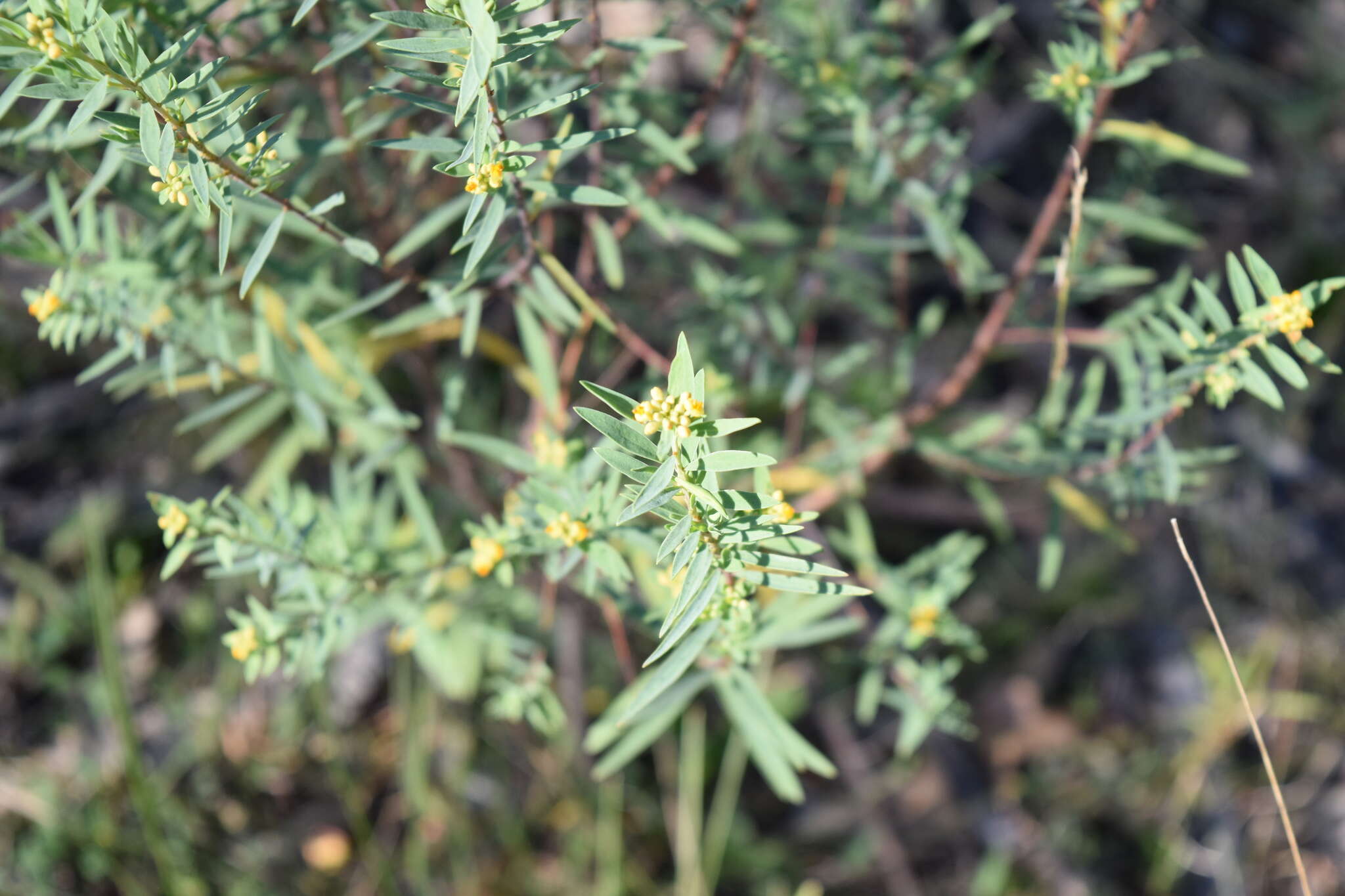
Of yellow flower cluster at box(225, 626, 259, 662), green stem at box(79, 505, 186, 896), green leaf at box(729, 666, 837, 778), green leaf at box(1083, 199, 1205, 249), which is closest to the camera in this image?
yellow flower cluster at box(225, 626, 259, 662)

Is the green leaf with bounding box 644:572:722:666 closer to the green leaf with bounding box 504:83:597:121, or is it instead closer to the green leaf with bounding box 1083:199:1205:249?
the green leaf with bounding box 504:83:597:121

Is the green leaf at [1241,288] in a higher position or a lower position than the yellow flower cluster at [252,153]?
lower

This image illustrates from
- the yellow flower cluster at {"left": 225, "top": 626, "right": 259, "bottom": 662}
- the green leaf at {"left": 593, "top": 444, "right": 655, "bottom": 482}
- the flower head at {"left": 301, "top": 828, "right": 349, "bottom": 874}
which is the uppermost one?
the green leaf at {"left": 593, "top": 444, "right": 655, "bottom": 482}

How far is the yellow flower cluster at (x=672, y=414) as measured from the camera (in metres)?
0.87

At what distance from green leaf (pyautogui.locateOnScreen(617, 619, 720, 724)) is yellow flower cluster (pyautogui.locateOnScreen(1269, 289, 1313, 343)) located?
0.75 m

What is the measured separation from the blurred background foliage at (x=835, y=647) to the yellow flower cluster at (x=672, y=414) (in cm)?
107

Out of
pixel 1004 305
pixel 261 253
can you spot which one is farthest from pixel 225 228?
pixel 1004 305

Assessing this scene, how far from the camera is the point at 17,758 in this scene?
2.52 metres

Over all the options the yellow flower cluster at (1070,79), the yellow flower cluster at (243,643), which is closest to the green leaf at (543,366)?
the yellow flower cluster at (243,643)

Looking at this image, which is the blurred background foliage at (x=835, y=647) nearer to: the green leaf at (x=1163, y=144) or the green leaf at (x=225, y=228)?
the green leaf at (x=1163, y=144)

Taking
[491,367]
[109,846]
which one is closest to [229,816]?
[109,846]

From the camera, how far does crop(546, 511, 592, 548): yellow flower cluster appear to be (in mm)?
1145

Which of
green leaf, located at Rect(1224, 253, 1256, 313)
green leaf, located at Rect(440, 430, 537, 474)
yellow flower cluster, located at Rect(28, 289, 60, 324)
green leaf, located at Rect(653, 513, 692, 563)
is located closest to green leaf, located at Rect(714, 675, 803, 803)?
green leaf, located at Rect(440, 430, 537, 474)

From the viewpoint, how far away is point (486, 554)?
1.22 m
